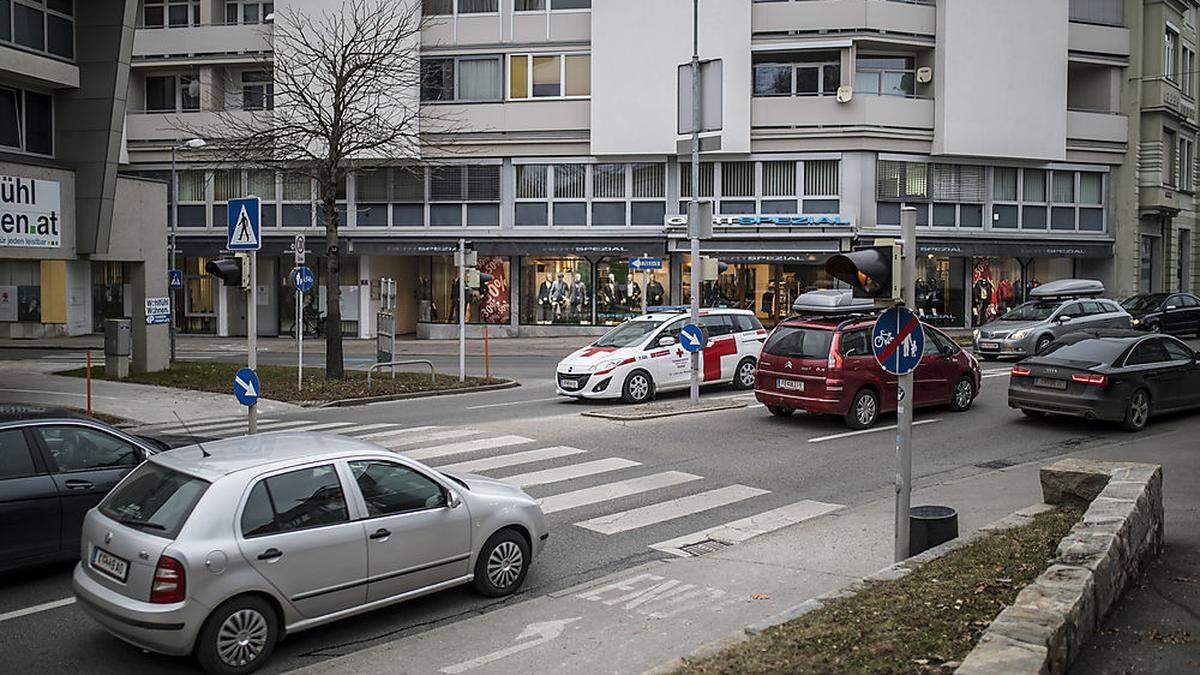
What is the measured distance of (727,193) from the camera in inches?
1473

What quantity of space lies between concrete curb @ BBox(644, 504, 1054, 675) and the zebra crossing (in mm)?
2439

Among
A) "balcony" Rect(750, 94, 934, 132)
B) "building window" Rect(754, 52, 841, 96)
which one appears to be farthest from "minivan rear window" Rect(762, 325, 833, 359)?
"building window" Rect(754, 52, 841, 96)

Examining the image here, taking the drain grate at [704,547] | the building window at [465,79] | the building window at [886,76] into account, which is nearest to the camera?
the drain grate at [704,547]

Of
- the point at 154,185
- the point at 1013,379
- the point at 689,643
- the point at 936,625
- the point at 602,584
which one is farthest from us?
the point at 154,185

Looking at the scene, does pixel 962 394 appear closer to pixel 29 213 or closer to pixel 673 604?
pixel 673 604

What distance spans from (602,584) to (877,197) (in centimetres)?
3029

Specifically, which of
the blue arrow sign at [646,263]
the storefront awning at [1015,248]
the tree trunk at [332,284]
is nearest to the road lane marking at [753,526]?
the tree trunk at [332,284]

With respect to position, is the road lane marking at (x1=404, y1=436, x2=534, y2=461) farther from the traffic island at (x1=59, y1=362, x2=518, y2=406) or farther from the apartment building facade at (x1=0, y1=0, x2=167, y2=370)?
the apartment building facade at (x1=0, y1=0, x2=167, y2=370)

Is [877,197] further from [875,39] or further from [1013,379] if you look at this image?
[1013,379]

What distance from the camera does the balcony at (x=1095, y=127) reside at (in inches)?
1553

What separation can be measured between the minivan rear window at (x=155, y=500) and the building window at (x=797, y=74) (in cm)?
3256

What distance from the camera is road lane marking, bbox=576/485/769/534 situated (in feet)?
35.6

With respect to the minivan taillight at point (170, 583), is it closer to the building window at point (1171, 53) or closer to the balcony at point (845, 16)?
the balcony at point (845, 16)

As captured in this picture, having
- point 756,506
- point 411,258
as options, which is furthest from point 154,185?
point 756,506
